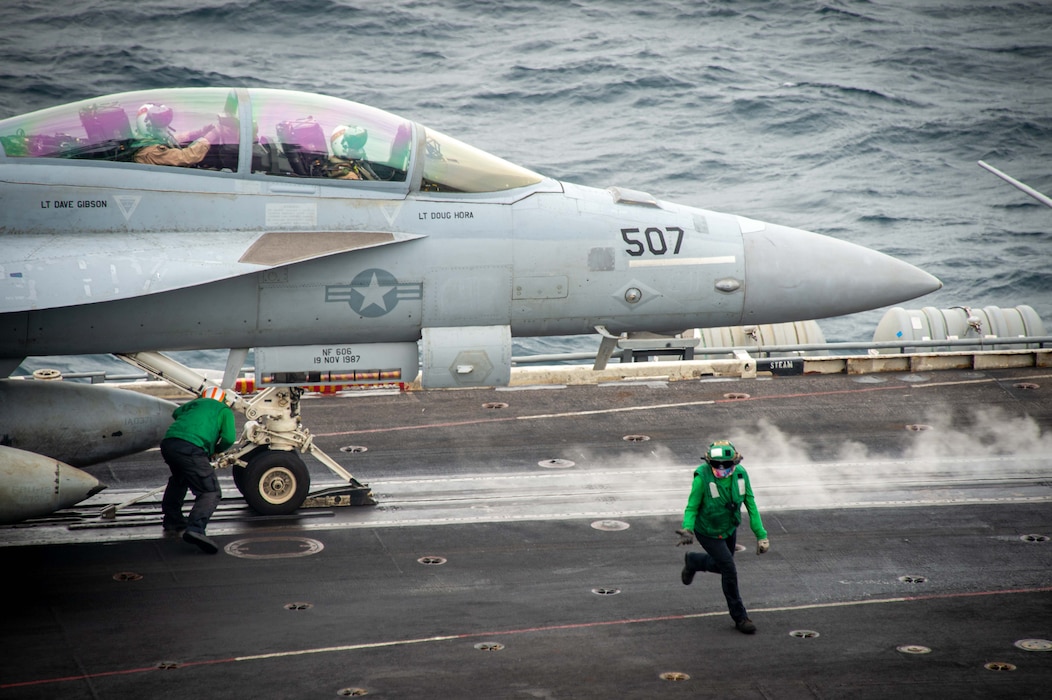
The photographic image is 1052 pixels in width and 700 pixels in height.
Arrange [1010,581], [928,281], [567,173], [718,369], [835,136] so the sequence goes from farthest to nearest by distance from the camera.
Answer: [835,136], [567,173], [718,369], [928,281], [1010,581]

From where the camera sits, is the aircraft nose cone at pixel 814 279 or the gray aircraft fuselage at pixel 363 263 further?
the aircraft nose cone at pixel 814 279

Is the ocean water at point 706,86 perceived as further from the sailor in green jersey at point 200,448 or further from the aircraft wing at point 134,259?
the aircraft wing at point 134,259

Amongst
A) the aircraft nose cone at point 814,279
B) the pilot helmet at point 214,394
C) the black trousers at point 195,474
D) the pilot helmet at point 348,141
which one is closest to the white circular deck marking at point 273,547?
the black trousers at point 195,474

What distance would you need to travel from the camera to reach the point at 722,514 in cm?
1077

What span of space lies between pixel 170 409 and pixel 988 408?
13.2 metres

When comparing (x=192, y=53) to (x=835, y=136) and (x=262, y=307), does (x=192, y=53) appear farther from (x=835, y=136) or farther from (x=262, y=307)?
(x=262, y=307)

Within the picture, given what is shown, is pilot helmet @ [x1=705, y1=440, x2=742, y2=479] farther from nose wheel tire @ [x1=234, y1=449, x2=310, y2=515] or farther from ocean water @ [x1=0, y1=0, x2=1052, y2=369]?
ocean water @ [x1=0, y1=0, x2=1052, y2=369]

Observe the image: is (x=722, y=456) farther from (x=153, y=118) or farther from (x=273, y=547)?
(x=153, y=118)

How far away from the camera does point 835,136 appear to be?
5288 cm

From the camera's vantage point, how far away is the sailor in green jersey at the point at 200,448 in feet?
42.2

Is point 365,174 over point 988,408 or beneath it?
over

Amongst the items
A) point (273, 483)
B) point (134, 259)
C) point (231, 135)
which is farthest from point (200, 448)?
point (231, 135)

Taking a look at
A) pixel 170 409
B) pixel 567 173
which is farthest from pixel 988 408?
pixel 567 173

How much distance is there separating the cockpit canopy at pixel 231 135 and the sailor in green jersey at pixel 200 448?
283 cm
